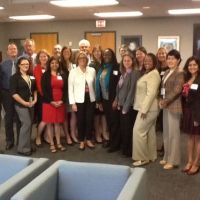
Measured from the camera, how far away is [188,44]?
9633 mm

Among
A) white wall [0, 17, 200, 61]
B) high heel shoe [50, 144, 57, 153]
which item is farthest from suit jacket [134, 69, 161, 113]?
white wall [0, 17, 200, 61]

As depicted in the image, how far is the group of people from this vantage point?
3918 millimetres

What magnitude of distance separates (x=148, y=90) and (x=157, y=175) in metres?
1.02

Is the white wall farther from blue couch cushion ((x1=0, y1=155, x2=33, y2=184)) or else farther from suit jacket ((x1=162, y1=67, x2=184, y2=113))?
blue couch cushion ((x1=0, y1=155, x2=33, y2=184))

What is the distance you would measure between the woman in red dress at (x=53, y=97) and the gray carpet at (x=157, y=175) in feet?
0.77

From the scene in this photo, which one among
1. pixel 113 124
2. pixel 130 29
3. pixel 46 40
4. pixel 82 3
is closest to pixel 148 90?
pixel 113 124

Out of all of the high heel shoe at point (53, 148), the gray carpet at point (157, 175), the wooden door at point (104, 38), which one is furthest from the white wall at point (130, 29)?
the high heel shoe at point (53, 148)

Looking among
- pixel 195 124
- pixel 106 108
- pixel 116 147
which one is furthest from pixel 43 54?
pixel 195 124

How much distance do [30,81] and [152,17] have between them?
6089 millimetres

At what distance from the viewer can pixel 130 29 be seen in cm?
1004

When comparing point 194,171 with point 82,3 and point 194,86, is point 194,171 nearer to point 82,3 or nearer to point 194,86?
point 194,86

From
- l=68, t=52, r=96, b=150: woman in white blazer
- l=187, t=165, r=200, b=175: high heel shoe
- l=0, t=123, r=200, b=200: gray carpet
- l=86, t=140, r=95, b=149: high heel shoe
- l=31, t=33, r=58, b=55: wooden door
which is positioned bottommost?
l=0, t=123, r=200, b=200: gray carpet

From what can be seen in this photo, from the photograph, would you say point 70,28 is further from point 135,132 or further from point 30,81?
point 135,132

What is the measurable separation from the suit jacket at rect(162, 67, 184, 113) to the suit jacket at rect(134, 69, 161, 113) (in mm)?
150
